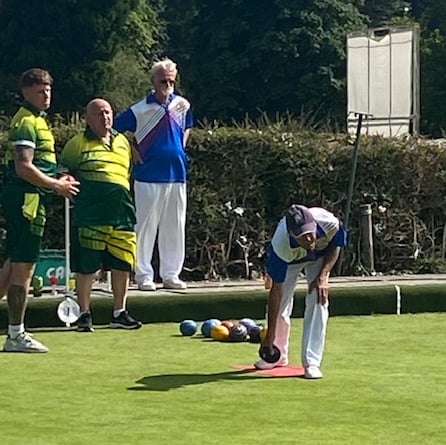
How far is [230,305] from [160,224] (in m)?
0.83

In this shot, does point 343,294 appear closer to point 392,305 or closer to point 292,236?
point 392,305

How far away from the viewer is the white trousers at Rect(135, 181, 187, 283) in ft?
31.0

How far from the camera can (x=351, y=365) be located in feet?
23.0

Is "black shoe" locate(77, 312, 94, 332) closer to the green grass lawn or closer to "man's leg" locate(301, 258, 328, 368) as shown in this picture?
the green grass lawn

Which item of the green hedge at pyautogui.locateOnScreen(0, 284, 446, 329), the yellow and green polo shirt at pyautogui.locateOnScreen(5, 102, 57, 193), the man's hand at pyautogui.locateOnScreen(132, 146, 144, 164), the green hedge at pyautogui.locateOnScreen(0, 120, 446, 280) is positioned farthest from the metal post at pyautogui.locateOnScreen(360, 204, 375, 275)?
the yellow and green polo shirt at pyautogui.locateOnScreen(5, 102, 57, 193)

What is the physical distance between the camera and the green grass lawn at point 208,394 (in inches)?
Answer: 201

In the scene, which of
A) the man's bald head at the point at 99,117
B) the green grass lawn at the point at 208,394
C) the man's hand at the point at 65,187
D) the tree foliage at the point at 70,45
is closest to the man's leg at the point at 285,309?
the green grass lawn at the point at 208,394

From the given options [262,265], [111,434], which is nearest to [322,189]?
[262,265]

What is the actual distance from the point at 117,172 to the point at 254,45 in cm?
3409

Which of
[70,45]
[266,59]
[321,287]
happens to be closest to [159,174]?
[321,287]

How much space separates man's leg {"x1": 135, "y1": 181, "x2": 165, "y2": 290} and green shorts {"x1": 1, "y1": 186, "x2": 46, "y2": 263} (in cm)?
209

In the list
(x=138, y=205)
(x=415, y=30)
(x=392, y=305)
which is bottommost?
(x=392, y=305)

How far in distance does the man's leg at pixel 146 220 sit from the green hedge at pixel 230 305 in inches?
17.8

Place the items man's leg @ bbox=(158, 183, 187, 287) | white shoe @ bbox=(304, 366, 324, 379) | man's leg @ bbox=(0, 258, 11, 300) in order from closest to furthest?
white shoe @ bbox=(304, 366, 324, 379) < man's leg @ bbox=(0, 258, 11, 300) < man's leg @ bbox=(158, 183, 187, 287)
